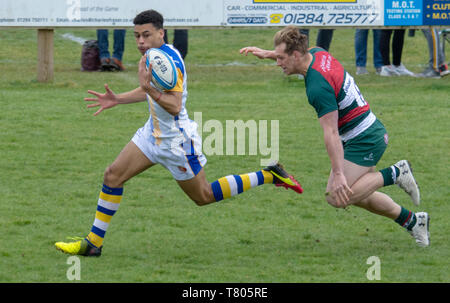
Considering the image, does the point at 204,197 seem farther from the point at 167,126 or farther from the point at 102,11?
the point at 102,11

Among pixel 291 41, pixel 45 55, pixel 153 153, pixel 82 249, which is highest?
pixel 291 41

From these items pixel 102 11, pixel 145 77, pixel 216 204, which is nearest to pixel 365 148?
pixel 145 77

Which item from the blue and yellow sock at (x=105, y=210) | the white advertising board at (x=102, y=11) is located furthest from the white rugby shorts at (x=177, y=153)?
the white advertising board at (x=102, y=11)

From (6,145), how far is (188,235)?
474 centimetres

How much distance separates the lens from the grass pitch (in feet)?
24.1

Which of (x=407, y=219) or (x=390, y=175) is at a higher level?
(x=390, y=175)

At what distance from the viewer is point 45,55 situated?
1677cm

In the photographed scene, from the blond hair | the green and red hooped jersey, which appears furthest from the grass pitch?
the blond hair

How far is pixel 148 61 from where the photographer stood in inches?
288

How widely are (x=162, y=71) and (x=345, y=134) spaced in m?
1.72

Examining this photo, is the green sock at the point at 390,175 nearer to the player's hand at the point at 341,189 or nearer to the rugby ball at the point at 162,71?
the player's hand at the point at 341,189

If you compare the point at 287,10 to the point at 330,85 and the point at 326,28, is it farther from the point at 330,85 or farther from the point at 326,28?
the point at 330,85

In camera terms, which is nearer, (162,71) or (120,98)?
(162,71)

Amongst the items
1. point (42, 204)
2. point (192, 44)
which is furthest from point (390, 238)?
point (192, 44)
